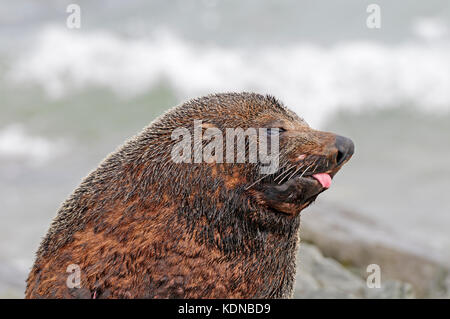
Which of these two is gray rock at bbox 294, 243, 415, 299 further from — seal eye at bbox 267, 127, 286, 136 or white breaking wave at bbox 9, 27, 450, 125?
white breaking wave at bbox 9, 27, 450, 125

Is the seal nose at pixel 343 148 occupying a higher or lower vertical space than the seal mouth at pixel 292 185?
higher

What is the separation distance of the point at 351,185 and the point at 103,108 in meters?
10.8

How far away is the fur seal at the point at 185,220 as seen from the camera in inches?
167

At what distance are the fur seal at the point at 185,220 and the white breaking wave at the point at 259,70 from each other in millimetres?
20306

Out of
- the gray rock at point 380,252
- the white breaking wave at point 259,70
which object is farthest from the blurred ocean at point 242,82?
the gray rock at point 380,252

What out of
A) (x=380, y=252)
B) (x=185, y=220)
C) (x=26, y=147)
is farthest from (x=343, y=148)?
(x=26, y=147)

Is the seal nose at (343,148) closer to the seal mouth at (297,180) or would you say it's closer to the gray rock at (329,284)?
the seal mouth at (297,180)

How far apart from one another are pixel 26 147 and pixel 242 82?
9.35m

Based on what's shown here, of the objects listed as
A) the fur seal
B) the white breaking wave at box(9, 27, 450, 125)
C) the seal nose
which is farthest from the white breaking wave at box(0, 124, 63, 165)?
the seal nose

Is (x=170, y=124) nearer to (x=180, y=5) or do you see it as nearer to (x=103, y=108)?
(x=103, y=108)

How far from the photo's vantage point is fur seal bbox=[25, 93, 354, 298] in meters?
4.24

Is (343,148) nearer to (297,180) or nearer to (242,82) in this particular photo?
(297,180)

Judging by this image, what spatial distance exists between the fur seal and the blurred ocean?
11245mm
